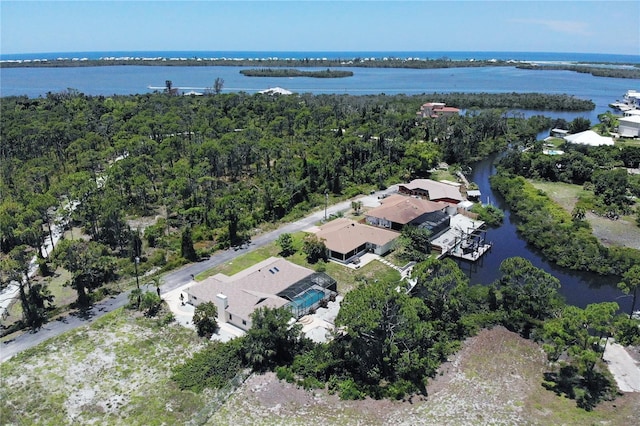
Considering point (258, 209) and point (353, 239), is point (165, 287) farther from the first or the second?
point (258, 209)

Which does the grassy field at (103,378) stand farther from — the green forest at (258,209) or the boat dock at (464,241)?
the boat dock at (464,241)

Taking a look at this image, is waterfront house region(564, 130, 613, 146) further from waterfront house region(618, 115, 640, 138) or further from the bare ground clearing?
the bare ground clearing

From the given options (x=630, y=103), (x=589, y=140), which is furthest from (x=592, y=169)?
(x=630, y=103)

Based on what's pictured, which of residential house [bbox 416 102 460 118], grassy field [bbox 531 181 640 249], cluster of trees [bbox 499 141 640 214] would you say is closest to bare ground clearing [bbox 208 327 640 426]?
grassy field [bbox 531 181 640 249]

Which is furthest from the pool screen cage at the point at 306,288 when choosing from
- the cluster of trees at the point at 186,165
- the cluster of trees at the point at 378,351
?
the cluster of trees at the point at 186,165

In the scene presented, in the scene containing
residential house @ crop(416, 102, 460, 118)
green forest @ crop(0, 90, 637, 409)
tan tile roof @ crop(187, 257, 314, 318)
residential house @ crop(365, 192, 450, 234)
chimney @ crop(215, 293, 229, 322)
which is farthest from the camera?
residential house @ crop(416, 102, 460, 118)

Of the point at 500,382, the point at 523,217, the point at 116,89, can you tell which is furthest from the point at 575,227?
the point at 116,89

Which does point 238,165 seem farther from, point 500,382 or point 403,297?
point 500,382
